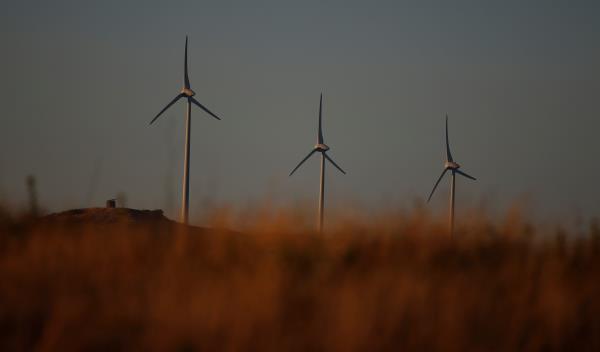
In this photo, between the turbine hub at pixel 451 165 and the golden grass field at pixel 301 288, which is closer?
the golden grass field at pixel 301 288

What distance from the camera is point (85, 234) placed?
10.6 meters

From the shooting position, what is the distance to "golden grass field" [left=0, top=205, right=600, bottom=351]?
625 centimetres

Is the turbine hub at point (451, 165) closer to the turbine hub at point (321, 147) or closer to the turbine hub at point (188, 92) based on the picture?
the turbine hub at point (321, 147)

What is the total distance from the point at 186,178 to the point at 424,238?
32.9 meters

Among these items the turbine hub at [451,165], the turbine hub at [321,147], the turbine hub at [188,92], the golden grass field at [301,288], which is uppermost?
the turbine hub at [188,92]

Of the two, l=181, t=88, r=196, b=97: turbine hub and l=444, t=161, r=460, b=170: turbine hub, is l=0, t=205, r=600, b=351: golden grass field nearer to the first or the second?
l=181, t=88, r=196, b=97: turbine hub

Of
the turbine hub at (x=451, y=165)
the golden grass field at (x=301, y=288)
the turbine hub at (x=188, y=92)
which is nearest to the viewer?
the golden grass field at (x=301, y=288)

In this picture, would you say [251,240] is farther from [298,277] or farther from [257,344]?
[257,344]

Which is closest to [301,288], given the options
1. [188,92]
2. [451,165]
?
[188,92]

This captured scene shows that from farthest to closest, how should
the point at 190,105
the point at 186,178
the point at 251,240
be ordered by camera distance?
the point at 190,105
the point at 186,178
the point at 251,240

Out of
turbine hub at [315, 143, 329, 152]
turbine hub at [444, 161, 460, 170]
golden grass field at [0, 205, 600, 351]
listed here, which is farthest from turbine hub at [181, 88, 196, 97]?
golden grass field at [0, 205, 600, 351]

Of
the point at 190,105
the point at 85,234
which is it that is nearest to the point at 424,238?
the point at 85,234

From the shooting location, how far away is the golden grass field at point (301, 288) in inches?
246

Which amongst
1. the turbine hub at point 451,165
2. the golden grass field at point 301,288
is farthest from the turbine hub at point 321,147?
the golden grass field at point 301,288
